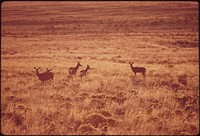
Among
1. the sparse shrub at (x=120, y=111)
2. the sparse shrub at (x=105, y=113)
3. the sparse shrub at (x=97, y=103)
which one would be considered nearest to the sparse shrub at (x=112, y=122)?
the sparse shrub at (x=105, y=113)

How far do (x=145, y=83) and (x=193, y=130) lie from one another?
17.6ft

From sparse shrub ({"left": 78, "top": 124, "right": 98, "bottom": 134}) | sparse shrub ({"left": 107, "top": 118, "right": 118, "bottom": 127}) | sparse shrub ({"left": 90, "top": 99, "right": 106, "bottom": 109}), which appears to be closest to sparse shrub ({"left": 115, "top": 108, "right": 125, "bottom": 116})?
sparse shrub ({"left": 90, "top": 99, "right": 106, "bottom": 109})

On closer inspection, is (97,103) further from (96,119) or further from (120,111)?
(96,119)

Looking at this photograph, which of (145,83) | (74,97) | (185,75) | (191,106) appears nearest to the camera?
(191,106)

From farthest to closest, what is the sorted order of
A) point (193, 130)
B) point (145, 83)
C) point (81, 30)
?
point (81, 30) → point (145, 83) → point (193, 130)

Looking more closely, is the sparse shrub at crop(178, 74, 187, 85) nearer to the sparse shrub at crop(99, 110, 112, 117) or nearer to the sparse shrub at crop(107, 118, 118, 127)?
the sparse shrub at crop(99, 110, 112, 117)

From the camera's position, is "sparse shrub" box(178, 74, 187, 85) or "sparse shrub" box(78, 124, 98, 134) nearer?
"sparse shrub" box(78, 124, 98, 134)

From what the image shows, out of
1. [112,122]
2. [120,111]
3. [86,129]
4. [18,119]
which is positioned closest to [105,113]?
[120,111]

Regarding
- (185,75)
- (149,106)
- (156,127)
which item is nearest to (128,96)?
(149,106)

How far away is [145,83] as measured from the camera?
11711 mm

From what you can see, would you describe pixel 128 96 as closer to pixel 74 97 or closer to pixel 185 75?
pixel 74 97

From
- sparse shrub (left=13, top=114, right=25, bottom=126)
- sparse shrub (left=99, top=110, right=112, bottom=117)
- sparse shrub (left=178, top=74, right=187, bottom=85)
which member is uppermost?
sparse shrub (left=13, top=114, right=25, bottom=126)

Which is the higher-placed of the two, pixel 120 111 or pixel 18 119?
pixel 18 119

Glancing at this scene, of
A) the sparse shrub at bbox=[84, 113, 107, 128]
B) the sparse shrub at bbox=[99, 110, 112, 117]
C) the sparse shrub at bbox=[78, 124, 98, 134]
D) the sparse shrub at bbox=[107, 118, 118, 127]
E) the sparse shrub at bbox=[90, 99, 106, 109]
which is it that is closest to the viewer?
the sparse shrub at bbox=[78, 124, 98, 134]
